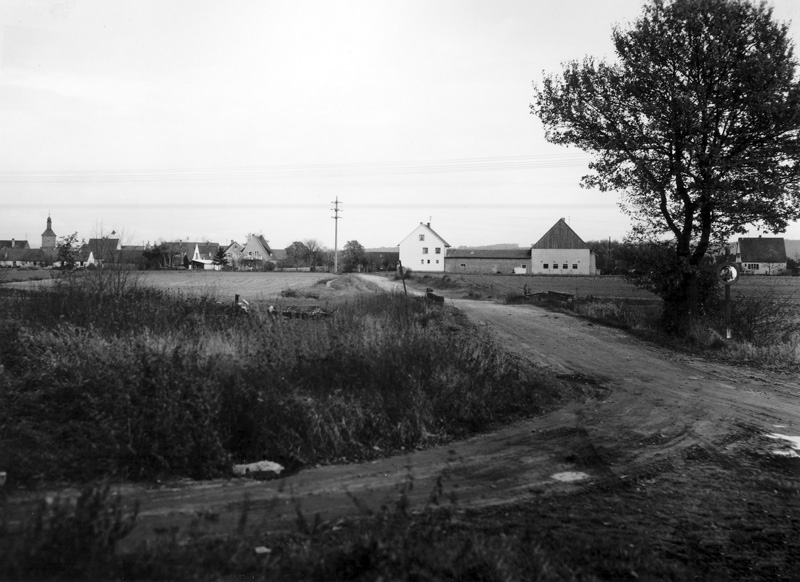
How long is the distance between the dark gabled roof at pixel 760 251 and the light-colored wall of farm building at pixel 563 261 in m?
29.0

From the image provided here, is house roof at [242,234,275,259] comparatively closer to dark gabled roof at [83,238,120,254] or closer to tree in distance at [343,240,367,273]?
tree in distance at [343,240,367,273]

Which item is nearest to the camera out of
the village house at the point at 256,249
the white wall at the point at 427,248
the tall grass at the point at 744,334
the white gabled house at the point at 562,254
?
the tall grass at the point at 744,334

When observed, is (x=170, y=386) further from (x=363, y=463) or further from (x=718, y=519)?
(x=718, y=519)

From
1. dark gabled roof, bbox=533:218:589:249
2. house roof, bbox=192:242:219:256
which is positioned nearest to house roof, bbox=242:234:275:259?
house roof, bbox=192:242:219:256

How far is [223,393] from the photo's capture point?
6.39m

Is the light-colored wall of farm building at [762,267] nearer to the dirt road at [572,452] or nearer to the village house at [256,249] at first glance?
the village house at [256,249]

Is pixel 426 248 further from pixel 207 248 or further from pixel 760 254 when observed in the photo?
pixel 760 254

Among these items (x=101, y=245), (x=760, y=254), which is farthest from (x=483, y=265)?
(x=101, y=245)

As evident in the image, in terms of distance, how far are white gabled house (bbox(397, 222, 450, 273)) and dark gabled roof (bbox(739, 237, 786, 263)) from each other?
4908 centimetres

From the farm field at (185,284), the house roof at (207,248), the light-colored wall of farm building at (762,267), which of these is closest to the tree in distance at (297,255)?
the house roof at (207,248)

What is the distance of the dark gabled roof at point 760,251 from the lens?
89750 mm

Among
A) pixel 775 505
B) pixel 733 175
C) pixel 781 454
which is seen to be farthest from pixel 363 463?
pixel 733 175

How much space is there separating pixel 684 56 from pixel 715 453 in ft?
42.1

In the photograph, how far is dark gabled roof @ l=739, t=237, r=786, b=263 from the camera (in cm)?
8975
